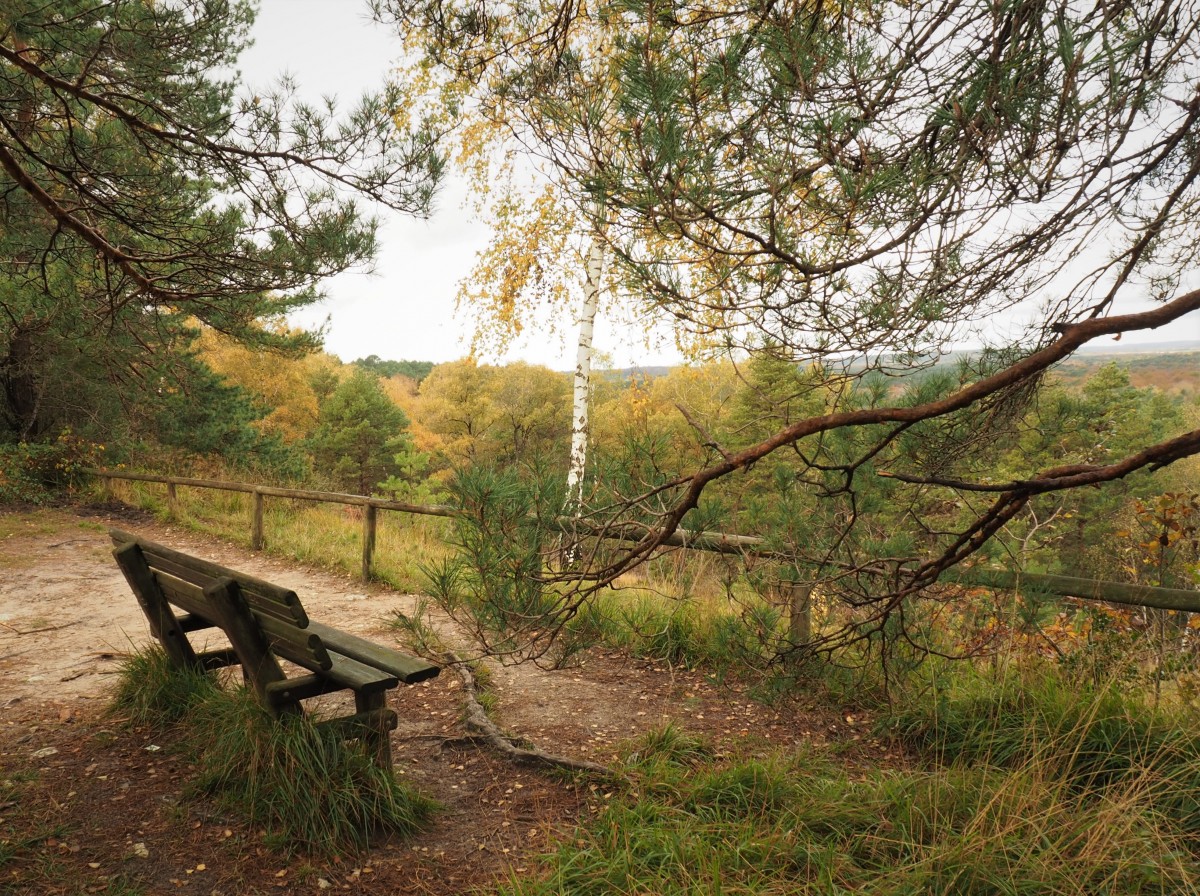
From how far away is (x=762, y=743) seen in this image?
3.53 m

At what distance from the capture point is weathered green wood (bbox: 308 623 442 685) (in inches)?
110

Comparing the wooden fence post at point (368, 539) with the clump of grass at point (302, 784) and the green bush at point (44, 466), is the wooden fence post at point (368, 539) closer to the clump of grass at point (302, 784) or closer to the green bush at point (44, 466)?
the clump of grass at point (302, 784)

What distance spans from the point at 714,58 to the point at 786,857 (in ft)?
8.05

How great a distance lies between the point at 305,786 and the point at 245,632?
1.98 feet

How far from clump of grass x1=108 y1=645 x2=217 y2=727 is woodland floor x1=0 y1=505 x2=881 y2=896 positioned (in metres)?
0.08

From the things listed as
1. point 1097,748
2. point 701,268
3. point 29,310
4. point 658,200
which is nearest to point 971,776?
point 1097,748

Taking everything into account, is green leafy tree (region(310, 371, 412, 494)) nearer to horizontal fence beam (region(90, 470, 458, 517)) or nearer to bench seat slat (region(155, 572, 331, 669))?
horizontal fence beam (region(90, 470, 458, 517))

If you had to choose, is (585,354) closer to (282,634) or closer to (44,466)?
(282,634)

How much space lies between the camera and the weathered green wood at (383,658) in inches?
110

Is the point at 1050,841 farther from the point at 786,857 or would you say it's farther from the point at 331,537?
the point at 331,537

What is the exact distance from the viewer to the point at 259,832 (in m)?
2.59

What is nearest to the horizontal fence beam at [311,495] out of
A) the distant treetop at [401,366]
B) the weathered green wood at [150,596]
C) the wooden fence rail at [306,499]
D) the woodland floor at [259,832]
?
the wooden fence rail at [306,499]

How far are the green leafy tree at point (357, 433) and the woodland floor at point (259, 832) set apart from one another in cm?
2151

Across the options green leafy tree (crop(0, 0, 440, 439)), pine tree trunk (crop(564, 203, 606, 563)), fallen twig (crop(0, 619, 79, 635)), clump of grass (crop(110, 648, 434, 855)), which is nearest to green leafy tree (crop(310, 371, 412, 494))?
pine tree trunk (crop(564, 203, 606, 563))
